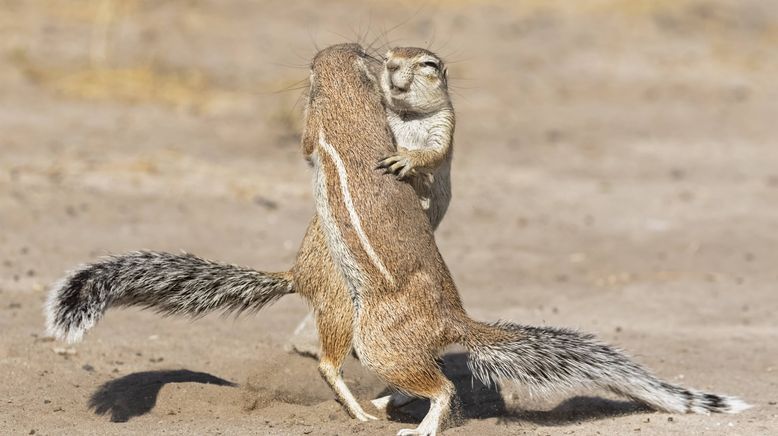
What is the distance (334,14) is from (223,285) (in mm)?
10780

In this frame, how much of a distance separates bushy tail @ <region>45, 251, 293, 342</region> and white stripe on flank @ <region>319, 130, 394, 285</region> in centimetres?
77

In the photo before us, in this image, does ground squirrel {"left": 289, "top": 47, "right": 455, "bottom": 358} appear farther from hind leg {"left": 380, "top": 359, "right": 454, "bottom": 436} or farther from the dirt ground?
hind leg {"left": 380, "top": 359, "right": 454, "bottom": 436}

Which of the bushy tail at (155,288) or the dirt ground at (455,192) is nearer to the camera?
the bushy tail at (155,288)

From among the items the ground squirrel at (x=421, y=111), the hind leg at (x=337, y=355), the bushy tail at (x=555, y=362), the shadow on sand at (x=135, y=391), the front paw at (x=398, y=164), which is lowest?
the shadow on sand at (x=135, y=391)

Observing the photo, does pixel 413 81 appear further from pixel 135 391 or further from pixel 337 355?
pixel 135 391

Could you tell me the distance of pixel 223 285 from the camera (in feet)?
19.4

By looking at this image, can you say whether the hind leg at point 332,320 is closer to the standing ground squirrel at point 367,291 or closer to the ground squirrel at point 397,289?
the standing ground squirrel at point 367,291

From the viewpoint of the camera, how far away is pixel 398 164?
547 cm

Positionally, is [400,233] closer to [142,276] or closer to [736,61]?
[142,276]

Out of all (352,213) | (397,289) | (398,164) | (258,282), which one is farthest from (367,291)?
(258,282)

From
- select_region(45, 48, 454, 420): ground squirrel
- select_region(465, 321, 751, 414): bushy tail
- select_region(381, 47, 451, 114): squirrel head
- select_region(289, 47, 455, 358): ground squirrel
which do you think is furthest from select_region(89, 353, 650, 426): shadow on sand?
select_region(381, 47, 451, 114): squirrel head

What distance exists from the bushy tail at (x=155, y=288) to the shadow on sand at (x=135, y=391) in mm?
436

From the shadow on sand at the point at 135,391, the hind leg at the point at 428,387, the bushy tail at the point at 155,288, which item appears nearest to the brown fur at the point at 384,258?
the hind leg at the point at 428,387

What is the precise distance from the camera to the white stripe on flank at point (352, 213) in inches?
211
